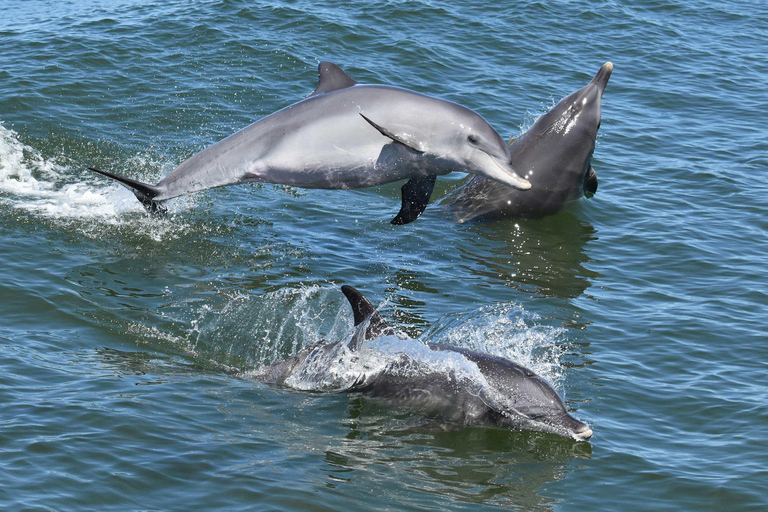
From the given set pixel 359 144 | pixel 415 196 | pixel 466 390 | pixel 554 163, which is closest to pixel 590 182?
pixel 554 163

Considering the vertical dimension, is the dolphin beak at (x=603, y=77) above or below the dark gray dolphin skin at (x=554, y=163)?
above

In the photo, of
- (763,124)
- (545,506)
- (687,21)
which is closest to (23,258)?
(545,506)

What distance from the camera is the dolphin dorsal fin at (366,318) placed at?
10.5 meters

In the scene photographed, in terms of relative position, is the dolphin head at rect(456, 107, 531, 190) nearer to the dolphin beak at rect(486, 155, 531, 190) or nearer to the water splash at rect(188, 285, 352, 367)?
the dolphin beak at rect(486, 155, 531, 190)

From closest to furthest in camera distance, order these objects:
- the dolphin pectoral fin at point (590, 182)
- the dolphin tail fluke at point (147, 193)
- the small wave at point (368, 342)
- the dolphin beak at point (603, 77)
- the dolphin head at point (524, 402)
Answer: the dolphin head at point (524, 402)
the small wave at point (368, 342)
the dolphin tail fluke at point (147, 193)
the dolphin beak at point (603, 77)
the dolphin pectoral fin at point (590, 182)

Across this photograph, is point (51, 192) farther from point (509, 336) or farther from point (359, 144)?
point (509, 336)

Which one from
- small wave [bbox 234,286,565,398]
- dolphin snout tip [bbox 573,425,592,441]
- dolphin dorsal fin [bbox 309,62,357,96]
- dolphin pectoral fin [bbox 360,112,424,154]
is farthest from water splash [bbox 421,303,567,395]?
dolphin dorsal fin [bbox 309,62,357,96]

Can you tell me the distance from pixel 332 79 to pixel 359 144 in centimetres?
105

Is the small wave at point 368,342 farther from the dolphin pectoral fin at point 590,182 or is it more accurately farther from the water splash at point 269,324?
the dolphin pectoral fin at point 590,182

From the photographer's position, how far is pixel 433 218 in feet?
59.1

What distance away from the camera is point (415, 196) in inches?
479

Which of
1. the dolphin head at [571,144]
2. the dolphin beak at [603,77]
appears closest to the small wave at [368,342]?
the dolphin head at [571,144]

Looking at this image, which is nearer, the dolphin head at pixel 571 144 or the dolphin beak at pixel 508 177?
the dolphin beak at pixel 508 177

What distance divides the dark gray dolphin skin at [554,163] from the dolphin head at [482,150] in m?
6.54
